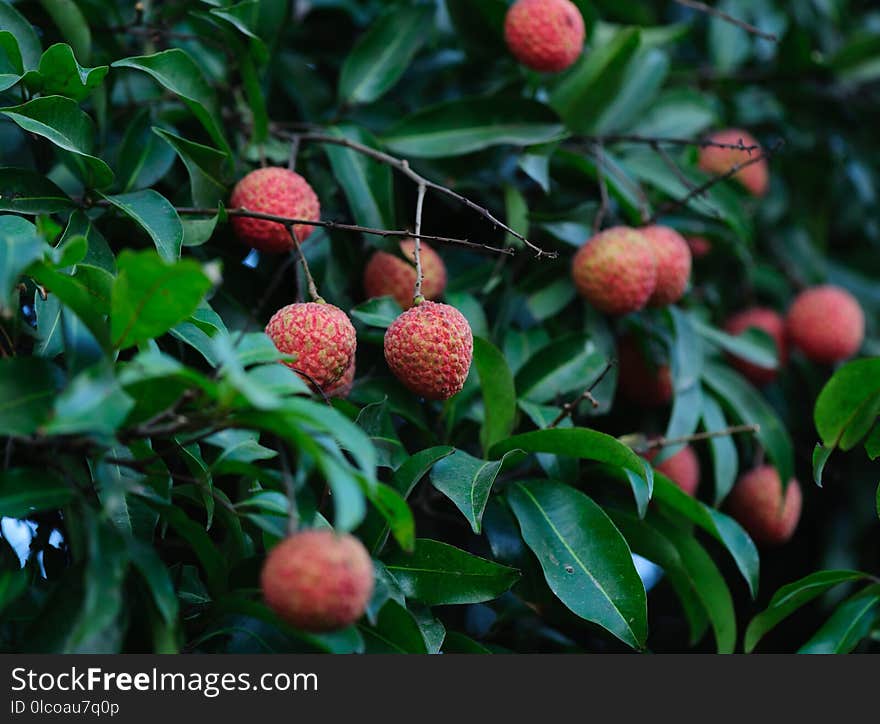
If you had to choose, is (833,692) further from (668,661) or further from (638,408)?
(638,408)

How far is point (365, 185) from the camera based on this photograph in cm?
131

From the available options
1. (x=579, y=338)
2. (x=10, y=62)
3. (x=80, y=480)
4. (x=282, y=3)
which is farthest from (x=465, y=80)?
(x=80, y=480)

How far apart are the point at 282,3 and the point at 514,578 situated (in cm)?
84

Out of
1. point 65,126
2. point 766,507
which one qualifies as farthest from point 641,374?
point 65,126

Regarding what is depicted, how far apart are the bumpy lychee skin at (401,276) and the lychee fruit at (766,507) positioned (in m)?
0.64

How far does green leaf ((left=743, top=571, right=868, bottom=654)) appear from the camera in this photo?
1162 millimetres

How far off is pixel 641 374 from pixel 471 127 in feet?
1.54

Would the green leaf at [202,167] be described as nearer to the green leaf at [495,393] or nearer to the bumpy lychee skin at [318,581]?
the green leaf at [495,393]

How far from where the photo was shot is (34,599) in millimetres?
911

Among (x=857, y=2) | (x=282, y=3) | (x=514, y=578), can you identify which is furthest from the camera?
(x=857, y=2)

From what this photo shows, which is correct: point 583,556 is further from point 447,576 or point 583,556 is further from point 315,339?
point 315,339

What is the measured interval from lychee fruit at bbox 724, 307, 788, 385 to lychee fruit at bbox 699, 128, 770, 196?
0.23m

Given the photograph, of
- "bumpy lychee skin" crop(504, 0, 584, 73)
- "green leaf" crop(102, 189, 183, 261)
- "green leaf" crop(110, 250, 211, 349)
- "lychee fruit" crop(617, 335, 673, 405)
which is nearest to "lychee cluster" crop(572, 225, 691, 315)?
"lychee fruit" crop(617, 335, 673, 405)

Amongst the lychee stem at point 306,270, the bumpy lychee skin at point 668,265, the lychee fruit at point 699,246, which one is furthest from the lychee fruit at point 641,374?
the lychee stem at point 306,270
